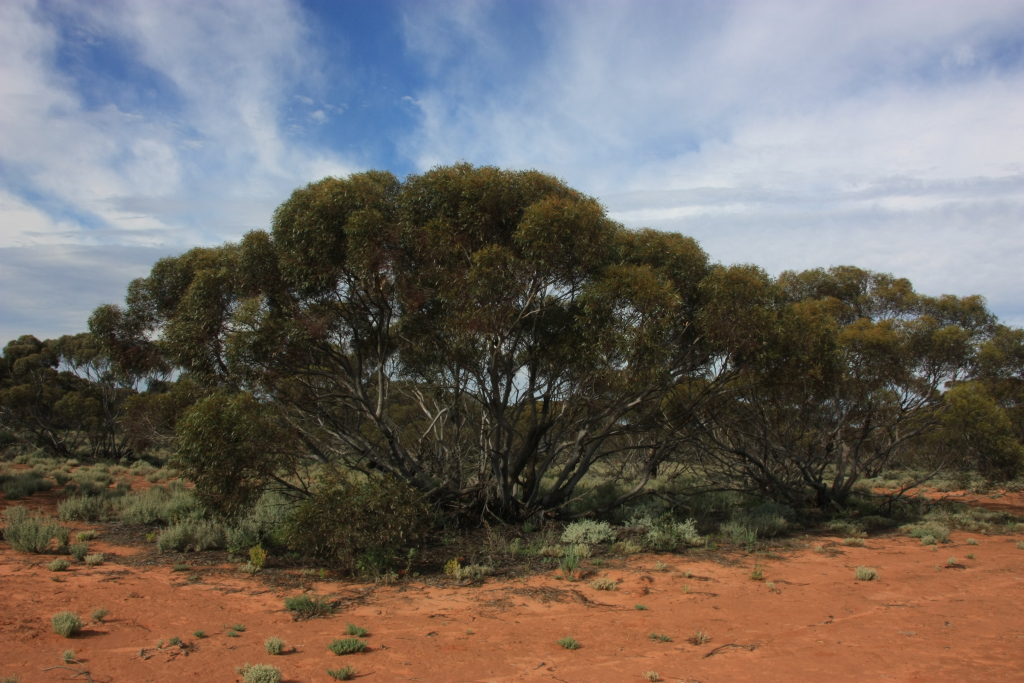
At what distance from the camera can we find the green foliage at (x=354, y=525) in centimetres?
956

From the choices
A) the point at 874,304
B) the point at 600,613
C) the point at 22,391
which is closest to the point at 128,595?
the point at 600,613

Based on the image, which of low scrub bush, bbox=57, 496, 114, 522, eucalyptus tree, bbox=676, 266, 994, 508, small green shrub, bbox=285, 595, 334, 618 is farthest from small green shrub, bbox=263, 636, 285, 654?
low scrub bush, bbox=57, 496, 114, 522

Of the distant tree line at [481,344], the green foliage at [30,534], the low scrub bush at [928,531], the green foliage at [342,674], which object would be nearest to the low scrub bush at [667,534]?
the distant tree line at [481,344]

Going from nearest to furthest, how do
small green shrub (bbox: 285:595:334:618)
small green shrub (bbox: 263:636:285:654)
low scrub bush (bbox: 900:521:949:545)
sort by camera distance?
1. small green shrub (bbox: 263:636:285:654)
2. small green shrub (bbox: 285:595:334:618)
3. low scrub bush (bbox: 900:521:949:545)

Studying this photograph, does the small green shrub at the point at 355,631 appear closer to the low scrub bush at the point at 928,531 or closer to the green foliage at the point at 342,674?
the green foliage at the point at 342,674

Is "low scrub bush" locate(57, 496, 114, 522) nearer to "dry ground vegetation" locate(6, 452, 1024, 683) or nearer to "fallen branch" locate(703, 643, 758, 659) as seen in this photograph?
"dry ground vegetation" locate(6, 452, 1024, 683)

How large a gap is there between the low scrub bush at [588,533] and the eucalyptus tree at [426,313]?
4.35 ft

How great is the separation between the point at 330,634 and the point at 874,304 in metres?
18.3

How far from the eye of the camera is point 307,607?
7.92 metres

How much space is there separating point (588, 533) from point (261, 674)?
24.9 ft

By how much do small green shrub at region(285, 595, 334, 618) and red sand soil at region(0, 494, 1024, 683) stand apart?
160mm

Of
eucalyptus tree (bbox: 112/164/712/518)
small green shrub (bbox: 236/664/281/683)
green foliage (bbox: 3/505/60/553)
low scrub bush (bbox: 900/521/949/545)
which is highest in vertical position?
eucalyptus tree (bbox: 112/164/712/518)

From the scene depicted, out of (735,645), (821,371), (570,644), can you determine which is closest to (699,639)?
(735,645)

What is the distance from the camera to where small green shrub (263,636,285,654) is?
21.4 ft
